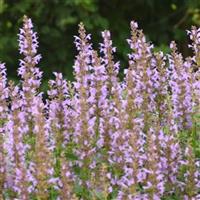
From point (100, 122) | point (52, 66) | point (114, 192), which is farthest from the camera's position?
point (52, 66)

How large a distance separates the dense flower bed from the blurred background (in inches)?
204

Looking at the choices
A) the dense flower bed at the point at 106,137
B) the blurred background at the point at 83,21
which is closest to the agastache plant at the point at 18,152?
the dense flower bed at the point at 106,137

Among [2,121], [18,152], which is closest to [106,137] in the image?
[18,152]

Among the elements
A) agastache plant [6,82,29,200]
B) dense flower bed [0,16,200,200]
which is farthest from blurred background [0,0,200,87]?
agastache plant [6,82,29,200]

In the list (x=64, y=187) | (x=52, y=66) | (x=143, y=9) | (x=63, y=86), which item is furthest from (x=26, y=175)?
(x=143, y=9)

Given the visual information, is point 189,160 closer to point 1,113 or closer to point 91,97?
point 91,97

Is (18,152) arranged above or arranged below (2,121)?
below

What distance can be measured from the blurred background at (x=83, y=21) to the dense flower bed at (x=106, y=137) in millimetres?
5187

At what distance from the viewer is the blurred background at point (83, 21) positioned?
33.7 ft

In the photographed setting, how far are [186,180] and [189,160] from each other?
0.14 metres

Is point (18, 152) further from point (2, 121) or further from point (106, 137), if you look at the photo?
point (2, 121)

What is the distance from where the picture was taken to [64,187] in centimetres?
355

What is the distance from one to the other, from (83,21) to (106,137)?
20.1 feet

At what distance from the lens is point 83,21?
10.2 meters
